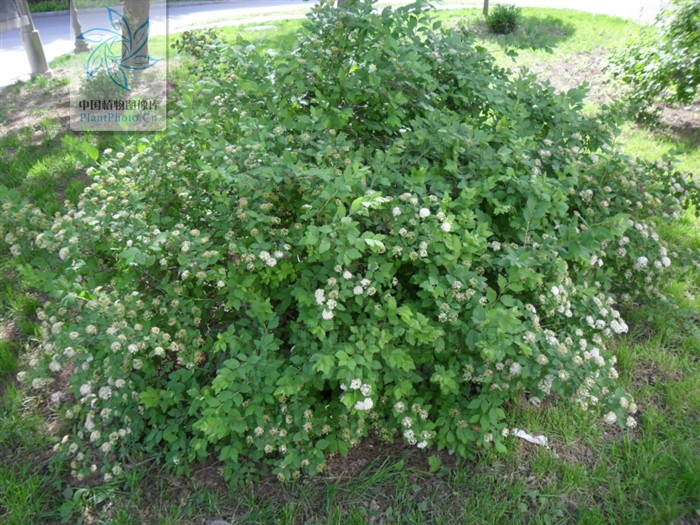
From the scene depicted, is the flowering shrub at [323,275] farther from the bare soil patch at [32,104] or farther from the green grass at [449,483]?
the bare soil patch at [32,104]

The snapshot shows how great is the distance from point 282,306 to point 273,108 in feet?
3.18

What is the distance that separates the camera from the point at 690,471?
2354mm

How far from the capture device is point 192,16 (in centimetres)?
1515

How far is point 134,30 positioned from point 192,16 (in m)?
9.67

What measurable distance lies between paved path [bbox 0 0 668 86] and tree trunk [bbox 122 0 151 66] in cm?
104

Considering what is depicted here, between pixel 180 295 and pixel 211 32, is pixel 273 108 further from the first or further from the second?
pixel 211 32

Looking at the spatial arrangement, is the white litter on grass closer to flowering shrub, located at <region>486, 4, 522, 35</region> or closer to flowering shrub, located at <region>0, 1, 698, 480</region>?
flowering shrub, located at <region>0, 1, 698, 480</region>

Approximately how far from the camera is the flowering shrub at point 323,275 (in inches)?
85.5

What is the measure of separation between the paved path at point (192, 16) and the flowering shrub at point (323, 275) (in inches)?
245

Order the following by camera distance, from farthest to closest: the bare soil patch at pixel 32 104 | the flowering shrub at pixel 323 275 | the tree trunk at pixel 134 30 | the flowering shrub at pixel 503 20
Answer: the flowering shrub at pixel 503 20
the tree trunk at pixel 134 30
the bare soil patch at pixel 32 104
the flowering shrub at pixel 323 275

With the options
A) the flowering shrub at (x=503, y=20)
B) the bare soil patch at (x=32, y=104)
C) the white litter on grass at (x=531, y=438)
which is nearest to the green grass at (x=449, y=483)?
the white litter on grass at (x=531, y=438)

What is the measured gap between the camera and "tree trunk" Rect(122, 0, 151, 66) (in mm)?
6535

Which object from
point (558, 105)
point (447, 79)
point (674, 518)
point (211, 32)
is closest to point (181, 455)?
point (674, 518)

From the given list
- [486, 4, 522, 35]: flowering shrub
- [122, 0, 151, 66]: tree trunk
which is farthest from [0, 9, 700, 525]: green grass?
[486, 4, 522, 35]: flowering shrub
